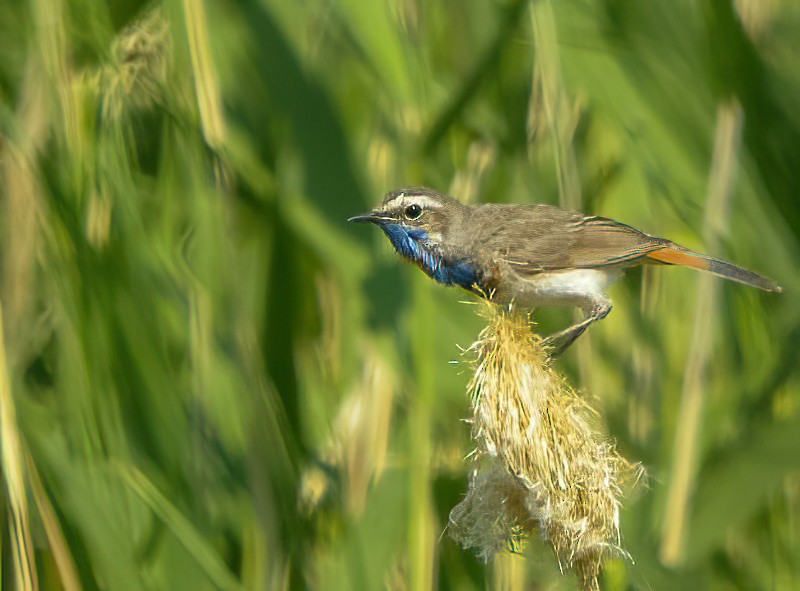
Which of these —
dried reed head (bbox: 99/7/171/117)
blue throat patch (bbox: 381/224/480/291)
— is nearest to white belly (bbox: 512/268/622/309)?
blue throat patch (bbox: 381/224/480/291)

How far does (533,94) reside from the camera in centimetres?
220

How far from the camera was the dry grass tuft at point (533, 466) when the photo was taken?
4.69 feet

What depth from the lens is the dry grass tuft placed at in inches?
56.2

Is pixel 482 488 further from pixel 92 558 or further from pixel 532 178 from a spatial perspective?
pixel 532 178

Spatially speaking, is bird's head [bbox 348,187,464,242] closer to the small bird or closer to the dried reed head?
the small bird

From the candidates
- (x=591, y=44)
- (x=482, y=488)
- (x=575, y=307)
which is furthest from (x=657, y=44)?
(x=482, y=488)

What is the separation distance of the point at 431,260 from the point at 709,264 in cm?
63

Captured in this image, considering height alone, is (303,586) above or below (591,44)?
below

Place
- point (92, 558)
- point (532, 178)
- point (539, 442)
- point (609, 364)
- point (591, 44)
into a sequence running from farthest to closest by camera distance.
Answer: point (609, 364) → point (532, 178) → point (591, 44) → point (92, 558) → point (539, 442)

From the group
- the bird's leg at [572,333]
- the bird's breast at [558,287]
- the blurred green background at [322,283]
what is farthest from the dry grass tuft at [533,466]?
the bird's breast at [558,287]

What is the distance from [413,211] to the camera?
2117mm

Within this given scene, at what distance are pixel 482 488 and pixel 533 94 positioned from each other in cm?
108

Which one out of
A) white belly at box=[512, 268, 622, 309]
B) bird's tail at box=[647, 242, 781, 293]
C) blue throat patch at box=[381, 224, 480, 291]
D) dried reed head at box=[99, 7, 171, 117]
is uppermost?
dried reed head at box=[99, 7, 171, 117]

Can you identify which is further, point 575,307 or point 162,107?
point 575,307
